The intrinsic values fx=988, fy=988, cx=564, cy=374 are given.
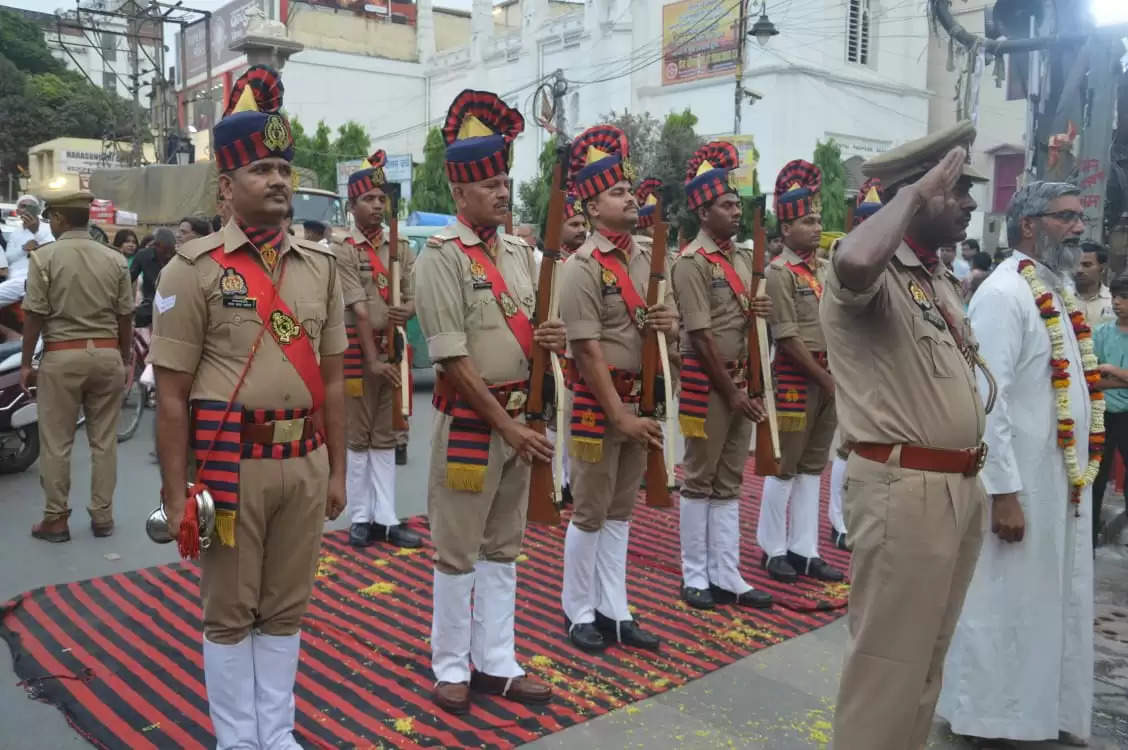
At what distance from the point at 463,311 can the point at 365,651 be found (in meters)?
1.77

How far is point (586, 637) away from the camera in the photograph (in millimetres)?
4793

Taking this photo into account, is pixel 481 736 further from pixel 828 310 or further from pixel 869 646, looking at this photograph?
pixel 828 310

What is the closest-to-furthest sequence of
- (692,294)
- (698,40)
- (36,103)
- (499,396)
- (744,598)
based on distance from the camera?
(499,396) → (692,294) → (744,598) → (698,40) → (36,103)

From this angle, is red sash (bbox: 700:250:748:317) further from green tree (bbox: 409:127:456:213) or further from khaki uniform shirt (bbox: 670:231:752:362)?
green tree (bbox: 409:127:456:213)

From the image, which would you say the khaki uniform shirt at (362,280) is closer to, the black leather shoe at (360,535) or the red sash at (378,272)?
the red sash at (378,272)

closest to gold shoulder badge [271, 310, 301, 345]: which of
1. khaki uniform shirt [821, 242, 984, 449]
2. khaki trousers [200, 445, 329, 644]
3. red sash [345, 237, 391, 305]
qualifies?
khaki trousers [200, 445, 329, 644]

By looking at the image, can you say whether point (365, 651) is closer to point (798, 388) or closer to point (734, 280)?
point (734, 280)

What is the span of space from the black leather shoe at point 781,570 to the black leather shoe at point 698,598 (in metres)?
0.67

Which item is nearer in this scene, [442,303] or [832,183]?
[442,303]

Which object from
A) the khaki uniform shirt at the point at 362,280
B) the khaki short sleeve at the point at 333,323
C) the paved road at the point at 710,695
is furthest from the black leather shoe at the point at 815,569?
the khaki short sleeve at the point at 333,323

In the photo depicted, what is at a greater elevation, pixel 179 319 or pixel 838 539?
pixel 179 319

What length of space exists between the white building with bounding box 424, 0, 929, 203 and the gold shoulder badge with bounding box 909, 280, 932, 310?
31319 mm

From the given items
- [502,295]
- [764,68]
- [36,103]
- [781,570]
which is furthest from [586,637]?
[36,103]

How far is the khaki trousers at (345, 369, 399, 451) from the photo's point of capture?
6.30 metres
